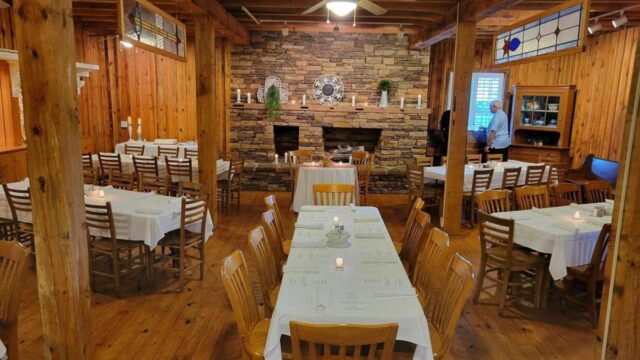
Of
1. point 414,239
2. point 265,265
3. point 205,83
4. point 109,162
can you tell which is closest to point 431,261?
point 414,239

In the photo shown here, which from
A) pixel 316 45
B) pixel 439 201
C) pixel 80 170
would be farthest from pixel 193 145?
pixel 80 170

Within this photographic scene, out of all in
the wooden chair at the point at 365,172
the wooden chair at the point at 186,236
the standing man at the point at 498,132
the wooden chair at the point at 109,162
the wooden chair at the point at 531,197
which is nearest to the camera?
the wooden chair at the point at 186,236

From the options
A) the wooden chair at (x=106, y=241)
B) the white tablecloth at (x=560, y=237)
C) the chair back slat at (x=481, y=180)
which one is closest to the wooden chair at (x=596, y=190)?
the chair back slat at (x=481, y=180)

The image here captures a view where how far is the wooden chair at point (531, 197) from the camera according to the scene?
4.77 m

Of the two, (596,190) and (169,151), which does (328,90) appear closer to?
(169,151)

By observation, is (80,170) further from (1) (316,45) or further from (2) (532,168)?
(1) (316,45)

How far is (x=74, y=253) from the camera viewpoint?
2.38 meters

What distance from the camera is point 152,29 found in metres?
4.03

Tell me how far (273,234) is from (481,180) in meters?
3.98

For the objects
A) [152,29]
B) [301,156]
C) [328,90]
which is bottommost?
[301,156]

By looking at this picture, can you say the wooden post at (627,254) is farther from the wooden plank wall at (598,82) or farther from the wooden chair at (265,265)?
the wooden plank wall at (598,82)

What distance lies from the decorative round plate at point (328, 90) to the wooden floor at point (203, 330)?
5.60 meters

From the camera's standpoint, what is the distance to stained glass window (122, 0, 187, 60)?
348 cm

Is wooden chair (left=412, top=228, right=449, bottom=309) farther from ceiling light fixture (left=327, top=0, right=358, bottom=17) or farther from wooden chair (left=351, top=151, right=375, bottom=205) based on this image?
wooden chair (left=351, top=151, right=375, bottom=205)
